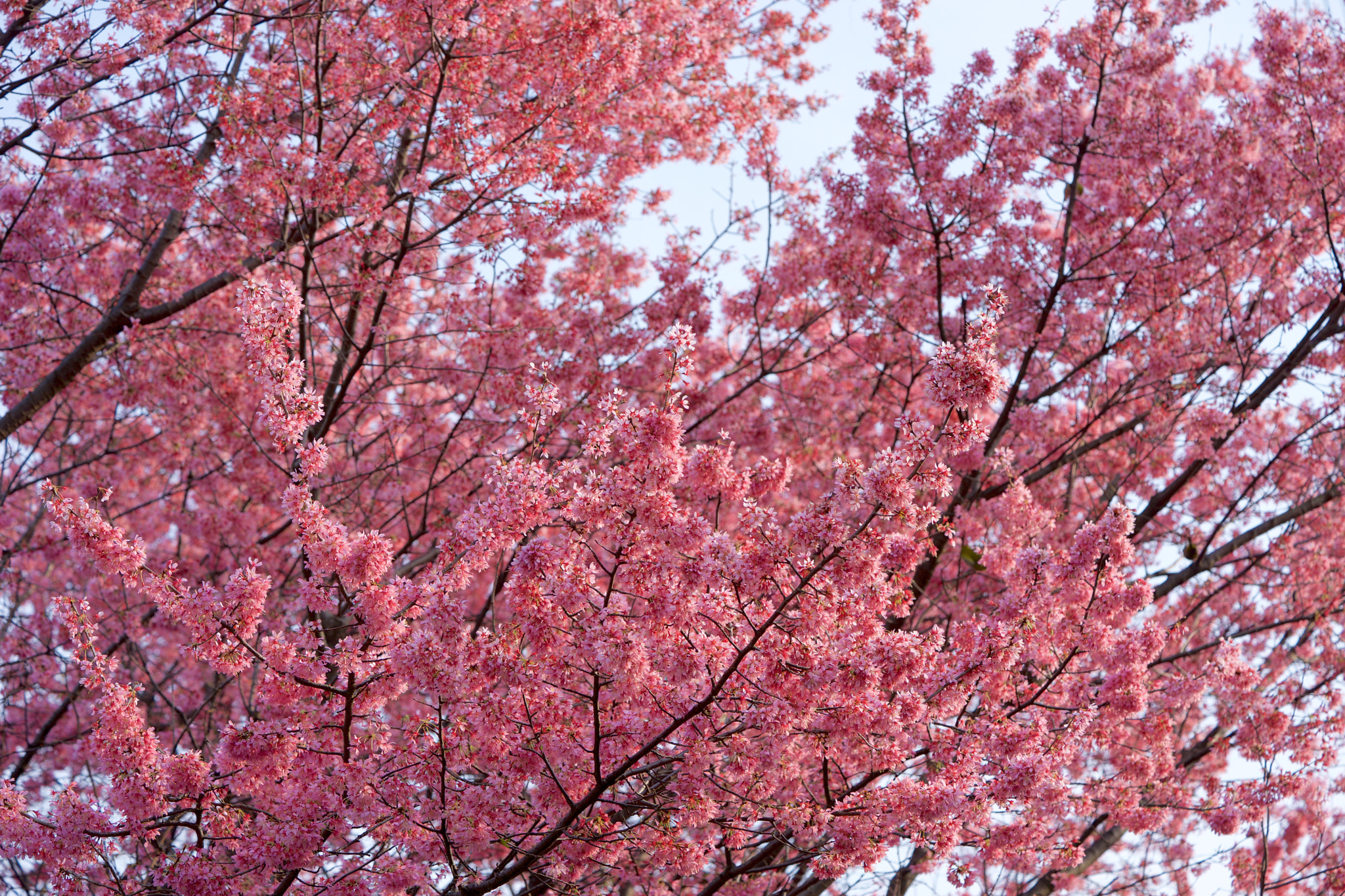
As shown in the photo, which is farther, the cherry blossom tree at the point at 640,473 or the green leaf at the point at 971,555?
the green leaf at the point at 971,555

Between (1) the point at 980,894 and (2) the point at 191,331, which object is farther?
(2) the point at 191,331

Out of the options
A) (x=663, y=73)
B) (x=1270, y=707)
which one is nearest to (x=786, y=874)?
(x=1270, y=707)

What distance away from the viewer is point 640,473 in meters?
4.69

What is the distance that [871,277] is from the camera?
1064cm

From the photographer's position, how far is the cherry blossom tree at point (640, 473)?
4.93 metres

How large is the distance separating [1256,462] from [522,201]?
10.0 meters

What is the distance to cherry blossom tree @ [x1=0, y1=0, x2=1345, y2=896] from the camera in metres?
4.93

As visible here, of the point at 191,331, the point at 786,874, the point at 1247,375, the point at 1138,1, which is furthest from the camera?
the point at 191,331

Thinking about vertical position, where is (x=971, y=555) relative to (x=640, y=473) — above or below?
above

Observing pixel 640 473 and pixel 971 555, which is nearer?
pixel 640 473

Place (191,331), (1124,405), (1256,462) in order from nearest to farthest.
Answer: (191,331) → (1124,405) → (1256,462)

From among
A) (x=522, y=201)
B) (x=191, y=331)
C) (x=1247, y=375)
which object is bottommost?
(x=1247, y=375)

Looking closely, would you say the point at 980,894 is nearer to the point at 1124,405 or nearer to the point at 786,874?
the point at 786,874

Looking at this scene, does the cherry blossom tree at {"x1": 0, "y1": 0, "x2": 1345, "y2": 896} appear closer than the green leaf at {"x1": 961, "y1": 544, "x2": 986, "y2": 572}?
Yes
